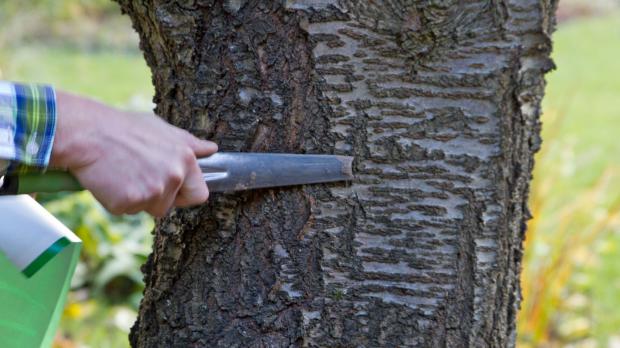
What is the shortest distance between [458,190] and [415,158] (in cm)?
9

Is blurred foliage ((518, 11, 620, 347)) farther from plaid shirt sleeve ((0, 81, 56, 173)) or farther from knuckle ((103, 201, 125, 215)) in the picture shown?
plaid shirt sleeve ((0, 81, 56, 173))

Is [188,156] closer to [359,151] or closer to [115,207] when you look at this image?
[115,207]

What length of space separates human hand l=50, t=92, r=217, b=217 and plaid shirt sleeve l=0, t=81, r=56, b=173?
0.01 m

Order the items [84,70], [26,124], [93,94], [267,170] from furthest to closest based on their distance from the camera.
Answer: [84,70], [93,94], [267,170], [26,124]

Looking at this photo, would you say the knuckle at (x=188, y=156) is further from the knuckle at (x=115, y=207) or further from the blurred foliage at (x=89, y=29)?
the blurred foliage at (x=89, y=29)

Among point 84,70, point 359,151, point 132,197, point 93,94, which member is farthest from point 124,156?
point 84,70

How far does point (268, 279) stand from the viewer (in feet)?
4.21

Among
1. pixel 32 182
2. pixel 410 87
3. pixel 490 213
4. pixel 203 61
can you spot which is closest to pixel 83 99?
pixel 32 182

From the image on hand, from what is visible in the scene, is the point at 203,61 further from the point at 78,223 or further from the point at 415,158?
the point at 78,223

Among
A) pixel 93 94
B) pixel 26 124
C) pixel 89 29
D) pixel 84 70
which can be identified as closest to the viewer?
pixel 26 124

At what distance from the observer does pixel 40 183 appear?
106cm

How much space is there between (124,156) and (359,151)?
0.38 m

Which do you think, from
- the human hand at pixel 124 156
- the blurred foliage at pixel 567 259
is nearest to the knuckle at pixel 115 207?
the human hand at pixel 124 156

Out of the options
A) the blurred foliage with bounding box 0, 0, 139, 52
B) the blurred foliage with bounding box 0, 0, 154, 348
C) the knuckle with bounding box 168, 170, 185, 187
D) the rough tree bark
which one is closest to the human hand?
the knuckle with bounding box 168, 170, 185, 187
